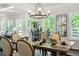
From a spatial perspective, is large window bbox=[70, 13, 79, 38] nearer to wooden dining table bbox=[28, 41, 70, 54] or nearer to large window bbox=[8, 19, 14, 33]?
wooden dining table bbox=[28, 41, 70, 54]

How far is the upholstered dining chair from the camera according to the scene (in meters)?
2.22

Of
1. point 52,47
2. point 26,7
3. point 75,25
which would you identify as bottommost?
point 52,47

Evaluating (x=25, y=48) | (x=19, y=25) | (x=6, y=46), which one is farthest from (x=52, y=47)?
(x=6, y=46)

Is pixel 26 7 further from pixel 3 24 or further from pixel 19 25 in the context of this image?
pixel 3 24

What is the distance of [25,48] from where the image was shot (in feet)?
7.42

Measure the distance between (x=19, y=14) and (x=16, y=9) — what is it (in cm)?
9

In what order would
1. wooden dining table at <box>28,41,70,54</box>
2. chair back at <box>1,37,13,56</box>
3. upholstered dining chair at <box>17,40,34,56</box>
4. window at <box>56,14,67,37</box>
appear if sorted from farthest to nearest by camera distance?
chair back at <box>1,37,13,56</box> < wooden dining table at <box>28,41,70,54</box> < window at <box>56,14,67,37</box> < upholstered dining chair at <box>17,40,34,56</box>

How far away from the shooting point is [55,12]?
235cm

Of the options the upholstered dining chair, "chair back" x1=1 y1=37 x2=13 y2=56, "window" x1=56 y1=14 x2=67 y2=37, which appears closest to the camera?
the upholstered dining chair

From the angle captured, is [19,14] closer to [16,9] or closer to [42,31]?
[16,9]

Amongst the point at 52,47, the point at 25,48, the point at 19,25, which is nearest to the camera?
the point at 25,48

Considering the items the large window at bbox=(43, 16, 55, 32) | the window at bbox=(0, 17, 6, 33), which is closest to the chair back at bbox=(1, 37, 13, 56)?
the window at bbox=(0, 17, 6, 33)

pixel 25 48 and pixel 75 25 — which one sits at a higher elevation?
pixel 75 25

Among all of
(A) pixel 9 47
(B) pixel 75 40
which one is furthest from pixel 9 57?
(B) pixel 75 40
